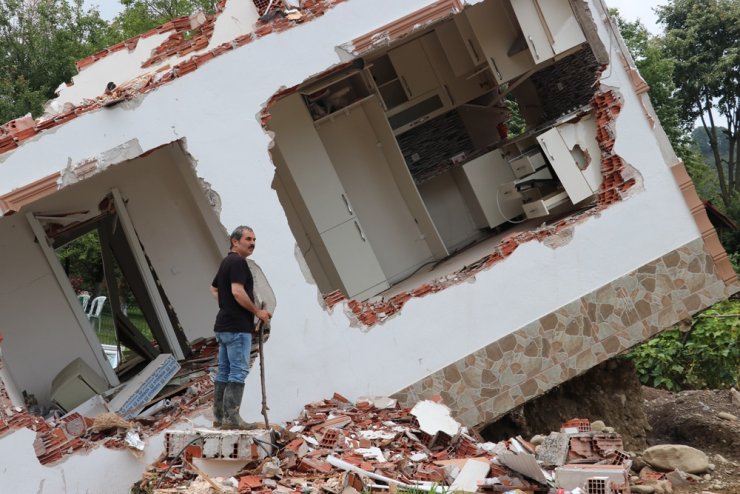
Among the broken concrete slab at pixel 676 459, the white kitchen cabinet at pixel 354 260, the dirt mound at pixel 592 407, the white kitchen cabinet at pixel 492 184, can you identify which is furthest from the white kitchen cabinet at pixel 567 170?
the broken concrete slab at pixel 676 459

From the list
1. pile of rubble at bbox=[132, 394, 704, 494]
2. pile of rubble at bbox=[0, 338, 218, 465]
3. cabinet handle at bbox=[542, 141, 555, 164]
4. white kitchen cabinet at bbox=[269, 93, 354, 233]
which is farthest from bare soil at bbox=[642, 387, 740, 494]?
pile of rubble at bbox=[0, 338, 218, 465]

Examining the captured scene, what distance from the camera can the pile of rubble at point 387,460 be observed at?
24.6ft

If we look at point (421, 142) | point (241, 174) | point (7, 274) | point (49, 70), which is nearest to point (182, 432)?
point (241, 174)

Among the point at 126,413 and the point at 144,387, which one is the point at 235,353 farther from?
the point at 144,387

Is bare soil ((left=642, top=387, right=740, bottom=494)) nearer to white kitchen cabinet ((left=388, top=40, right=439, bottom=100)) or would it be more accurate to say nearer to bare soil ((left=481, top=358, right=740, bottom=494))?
bare soil ((left=481, top=358, right=740, bottom=494))

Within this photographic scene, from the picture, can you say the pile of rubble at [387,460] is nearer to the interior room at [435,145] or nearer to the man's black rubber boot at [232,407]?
the man's black rubber boot at [232,407]

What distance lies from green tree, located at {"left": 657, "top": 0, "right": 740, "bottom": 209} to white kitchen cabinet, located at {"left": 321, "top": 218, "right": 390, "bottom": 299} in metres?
21.0

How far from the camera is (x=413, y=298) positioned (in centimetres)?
968

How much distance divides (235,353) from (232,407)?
51 centimetres

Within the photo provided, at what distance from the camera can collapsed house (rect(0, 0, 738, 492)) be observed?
9.24m

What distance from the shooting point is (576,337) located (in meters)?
10.0

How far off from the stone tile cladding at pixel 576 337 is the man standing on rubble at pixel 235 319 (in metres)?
1.85

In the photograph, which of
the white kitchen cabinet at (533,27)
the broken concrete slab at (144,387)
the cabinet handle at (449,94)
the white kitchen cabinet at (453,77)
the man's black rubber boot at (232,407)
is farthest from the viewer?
the cabinet handle at (449,94)

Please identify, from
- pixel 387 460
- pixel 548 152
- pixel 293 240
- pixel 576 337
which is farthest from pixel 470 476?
pixel 548 152
